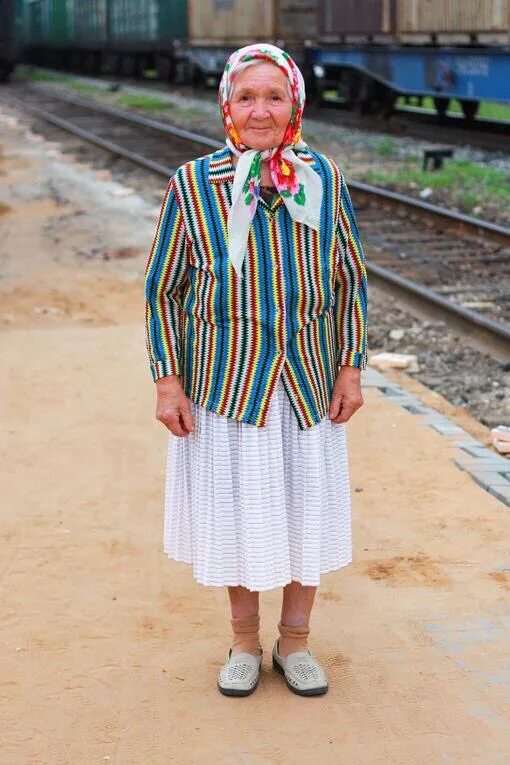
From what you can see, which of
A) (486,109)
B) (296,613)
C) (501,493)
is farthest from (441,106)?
(296,613)

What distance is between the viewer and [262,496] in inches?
121

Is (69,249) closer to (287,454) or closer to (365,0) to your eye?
(287,454)

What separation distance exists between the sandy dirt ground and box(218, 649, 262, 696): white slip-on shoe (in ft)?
0.11

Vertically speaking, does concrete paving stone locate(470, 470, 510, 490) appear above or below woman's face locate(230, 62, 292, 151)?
below

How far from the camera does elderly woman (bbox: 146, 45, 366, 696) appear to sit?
9.88 feet

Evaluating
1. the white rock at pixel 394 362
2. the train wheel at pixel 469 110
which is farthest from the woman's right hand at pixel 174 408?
the train wheel at pixel 469 110

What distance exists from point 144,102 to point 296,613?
2583 cm

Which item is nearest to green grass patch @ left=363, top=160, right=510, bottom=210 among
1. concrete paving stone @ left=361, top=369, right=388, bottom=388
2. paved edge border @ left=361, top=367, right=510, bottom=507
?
concrete paving stone @ left=361, top=369, right=388, bottom=388

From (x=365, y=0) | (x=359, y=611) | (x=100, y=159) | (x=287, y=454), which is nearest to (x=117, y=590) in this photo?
(x=359, y=611)

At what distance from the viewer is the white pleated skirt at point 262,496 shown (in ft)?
10.1

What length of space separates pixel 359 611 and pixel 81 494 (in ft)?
4.67

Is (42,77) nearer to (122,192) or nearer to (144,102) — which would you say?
(144,102)

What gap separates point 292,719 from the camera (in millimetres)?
3172

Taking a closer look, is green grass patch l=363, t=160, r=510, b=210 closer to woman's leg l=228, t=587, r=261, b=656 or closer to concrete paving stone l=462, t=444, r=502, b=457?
concrete paving stone l=462, t=444, r=502, b=457
